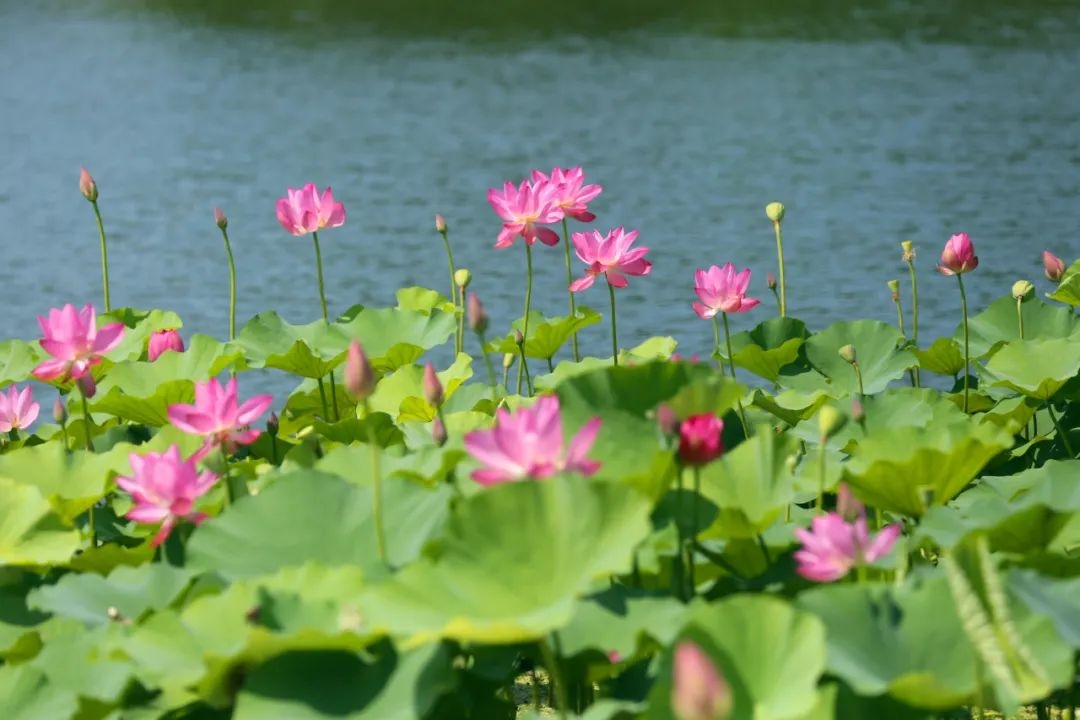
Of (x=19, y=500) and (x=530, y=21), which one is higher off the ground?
(x=530, y=21)

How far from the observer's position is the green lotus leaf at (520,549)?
3.37 feet

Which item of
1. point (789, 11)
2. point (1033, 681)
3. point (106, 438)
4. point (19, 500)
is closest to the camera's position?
point (1033, 681)

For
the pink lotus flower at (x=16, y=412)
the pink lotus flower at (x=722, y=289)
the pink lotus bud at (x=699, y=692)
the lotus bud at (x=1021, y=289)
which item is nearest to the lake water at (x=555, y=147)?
the lotus bud at (x=1021, y=289)

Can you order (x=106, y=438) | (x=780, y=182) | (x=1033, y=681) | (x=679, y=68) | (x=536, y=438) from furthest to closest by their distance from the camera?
(x=679, y=68) < (x=780, y=182) < (x=106, y=438) < (x=536, y=438) < (x=1033, y=681)

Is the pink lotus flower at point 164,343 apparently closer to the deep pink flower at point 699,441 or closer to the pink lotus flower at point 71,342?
the pink lotus flower at point 71,342

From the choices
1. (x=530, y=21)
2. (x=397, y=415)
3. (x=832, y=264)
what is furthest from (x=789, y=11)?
(x=397, y=415)

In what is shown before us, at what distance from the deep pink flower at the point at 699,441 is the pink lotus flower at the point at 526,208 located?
71 centimetres

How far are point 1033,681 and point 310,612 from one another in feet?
1.52

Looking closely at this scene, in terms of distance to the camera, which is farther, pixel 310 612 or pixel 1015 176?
pixel 1015 176

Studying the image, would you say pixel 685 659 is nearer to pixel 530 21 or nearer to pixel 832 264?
pixel 832 264

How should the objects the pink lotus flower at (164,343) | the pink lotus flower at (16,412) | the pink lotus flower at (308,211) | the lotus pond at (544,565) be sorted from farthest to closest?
the pink lotus flower at (308,211) → the pink lotus flower at (164,343) → the pink lotus flower at (16,412) → the lotus pond at (544,565)

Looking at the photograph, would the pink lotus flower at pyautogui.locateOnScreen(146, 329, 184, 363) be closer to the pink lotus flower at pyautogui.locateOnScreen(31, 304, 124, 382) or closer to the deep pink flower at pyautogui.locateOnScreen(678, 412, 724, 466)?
the pink lotus flower at pyautogui.locateOnScreen(31, 304, 124, 382)

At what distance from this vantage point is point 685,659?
616 millimetres

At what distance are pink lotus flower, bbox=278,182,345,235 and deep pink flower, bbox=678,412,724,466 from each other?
1.03m
